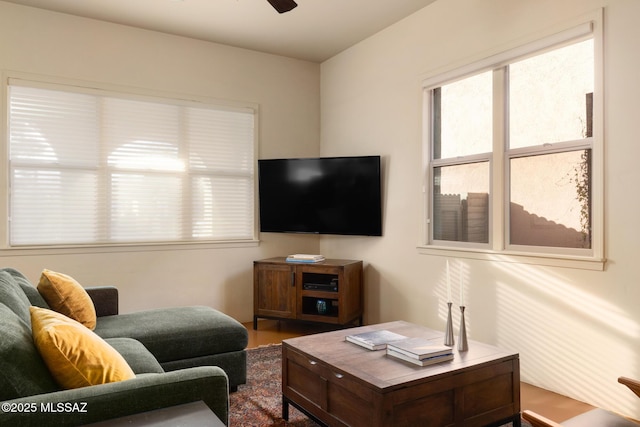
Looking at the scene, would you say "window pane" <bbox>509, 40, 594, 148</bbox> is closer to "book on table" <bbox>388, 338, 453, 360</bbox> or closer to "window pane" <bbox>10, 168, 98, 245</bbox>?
"book on table" <bbox>388, 338, 453, 360</bbox>

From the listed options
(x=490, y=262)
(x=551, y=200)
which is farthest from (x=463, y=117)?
(x=490, y=262)

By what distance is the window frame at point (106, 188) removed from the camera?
3691mm

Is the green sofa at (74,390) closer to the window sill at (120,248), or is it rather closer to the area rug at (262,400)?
the area rug at (262,400)

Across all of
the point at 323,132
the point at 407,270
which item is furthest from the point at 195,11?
the point at 407,270

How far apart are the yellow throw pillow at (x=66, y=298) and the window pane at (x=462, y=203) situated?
2.73 meters

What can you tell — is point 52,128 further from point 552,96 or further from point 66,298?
point 552,96

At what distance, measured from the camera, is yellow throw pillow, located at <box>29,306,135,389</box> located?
1476 mm

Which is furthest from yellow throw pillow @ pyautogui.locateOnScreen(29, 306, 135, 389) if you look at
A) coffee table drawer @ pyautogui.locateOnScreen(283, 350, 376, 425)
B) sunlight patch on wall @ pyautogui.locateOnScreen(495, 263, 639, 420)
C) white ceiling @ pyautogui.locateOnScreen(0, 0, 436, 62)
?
white ceiling @ pyautogui.locateOnScreen(0, 0, 436, 62)

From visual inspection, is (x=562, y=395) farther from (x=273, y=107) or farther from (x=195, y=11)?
(x=195, y=11)

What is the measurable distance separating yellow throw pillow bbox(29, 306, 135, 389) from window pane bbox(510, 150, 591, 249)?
268cm

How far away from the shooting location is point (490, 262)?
3287 mm

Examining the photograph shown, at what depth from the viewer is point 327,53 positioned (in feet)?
16.2

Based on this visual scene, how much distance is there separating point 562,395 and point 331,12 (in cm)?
346

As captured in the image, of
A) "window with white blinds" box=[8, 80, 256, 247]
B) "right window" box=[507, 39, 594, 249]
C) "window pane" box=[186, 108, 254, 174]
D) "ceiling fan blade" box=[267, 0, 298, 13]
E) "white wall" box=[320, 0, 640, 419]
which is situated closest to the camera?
"ceiling fan blade" box=[267, 0, 298, 13]
